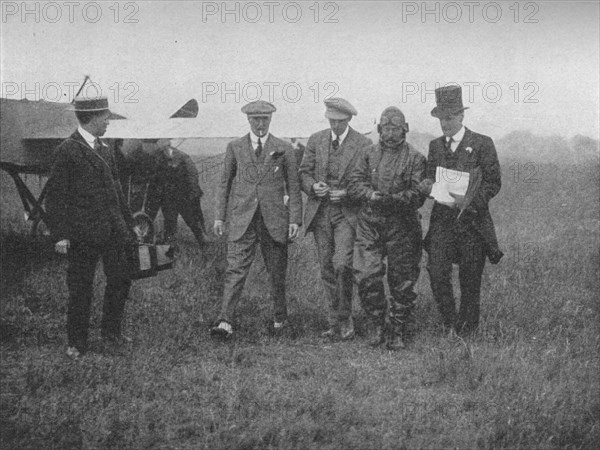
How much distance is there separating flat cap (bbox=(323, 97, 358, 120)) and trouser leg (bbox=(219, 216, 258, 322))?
1276mm

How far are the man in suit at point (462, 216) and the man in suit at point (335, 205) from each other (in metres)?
0.78

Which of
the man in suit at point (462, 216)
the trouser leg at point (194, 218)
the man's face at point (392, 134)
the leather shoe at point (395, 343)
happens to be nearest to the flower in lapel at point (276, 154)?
the man's face at point (392, 134)

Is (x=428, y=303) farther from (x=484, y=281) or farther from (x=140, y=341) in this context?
(x=140, y=341)

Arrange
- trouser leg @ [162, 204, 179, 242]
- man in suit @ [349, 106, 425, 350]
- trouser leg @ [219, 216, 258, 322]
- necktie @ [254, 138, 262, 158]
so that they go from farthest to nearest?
trouser leg @ [162, 204, 179, 242] → necktie @ [254, 138, 262, 158] → trouser leg @ [219, 216, 258, 322] → man in suit @ [349, 106, 425, 350]

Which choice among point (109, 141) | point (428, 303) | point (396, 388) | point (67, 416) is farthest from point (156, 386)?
point (109, 141)

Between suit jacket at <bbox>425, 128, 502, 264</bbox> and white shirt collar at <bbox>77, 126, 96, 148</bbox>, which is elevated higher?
white shirt collar at <bbox>77, 126, 96, 148</bbox>

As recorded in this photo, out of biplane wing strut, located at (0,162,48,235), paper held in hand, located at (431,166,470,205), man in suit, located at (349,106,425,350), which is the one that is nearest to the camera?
paper held in hand, located at (431,166,470,205)

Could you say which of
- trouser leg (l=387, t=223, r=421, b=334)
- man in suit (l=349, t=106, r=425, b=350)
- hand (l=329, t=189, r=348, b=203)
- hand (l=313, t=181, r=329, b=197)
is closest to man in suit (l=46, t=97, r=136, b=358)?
hand (l=313, t=181, r=329, b=197)

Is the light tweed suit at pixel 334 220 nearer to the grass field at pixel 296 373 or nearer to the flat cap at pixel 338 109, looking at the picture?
the flat cap at pixel 338 109

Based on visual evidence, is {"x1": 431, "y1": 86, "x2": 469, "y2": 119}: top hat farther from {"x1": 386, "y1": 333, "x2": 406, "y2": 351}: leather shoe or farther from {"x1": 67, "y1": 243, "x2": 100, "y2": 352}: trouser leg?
{"x1": 67, "y1": 243, "x2": 100, "y2": 352}: trouser leg

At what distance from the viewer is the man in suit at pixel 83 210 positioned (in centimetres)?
471

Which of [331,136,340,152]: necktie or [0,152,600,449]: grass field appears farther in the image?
[331,136,340,152]: necktie

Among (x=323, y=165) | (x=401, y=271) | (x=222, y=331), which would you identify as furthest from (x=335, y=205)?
(x=222, y=331)

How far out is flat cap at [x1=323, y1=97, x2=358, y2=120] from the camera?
18.8ft
